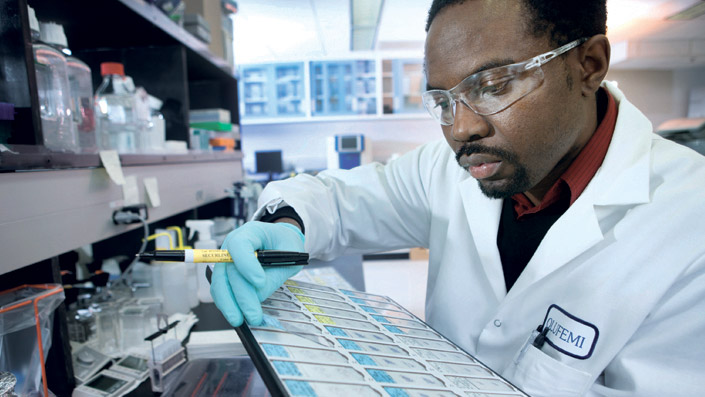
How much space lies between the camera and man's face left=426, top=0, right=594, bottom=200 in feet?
2.39

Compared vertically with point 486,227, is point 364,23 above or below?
above

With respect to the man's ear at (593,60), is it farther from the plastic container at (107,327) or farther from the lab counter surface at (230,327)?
the plastic container at (107,327)

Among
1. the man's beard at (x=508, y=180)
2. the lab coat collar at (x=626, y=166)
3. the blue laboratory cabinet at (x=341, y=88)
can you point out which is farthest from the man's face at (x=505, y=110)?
the blue laboratory cabinet at (x=341, y=88)

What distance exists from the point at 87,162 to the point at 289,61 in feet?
13.0

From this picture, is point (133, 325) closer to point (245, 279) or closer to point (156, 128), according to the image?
point (245, 279)

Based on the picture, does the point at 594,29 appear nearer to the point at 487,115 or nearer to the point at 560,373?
the point at 487,115

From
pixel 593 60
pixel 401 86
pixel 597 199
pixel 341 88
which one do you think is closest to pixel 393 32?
pixel 401 86

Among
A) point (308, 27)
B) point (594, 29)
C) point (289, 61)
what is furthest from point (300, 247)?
point (289, 61)

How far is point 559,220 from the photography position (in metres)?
0.85

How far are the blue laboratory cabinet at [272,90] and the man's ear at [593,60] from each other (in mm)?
4069

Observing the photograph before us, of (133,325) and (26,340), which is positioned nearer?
(26,340)

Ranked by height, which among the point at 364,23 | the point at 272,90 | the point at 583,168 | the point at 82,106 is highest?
the point at 364,23

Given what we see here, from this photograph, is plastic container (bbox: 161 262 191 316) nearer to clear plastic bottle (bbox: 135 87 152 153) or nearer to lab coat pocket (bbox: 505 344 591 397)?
clear plastic bottle (bbox: 135 87 152 153)

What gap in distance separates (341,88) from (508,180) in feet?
13.3
